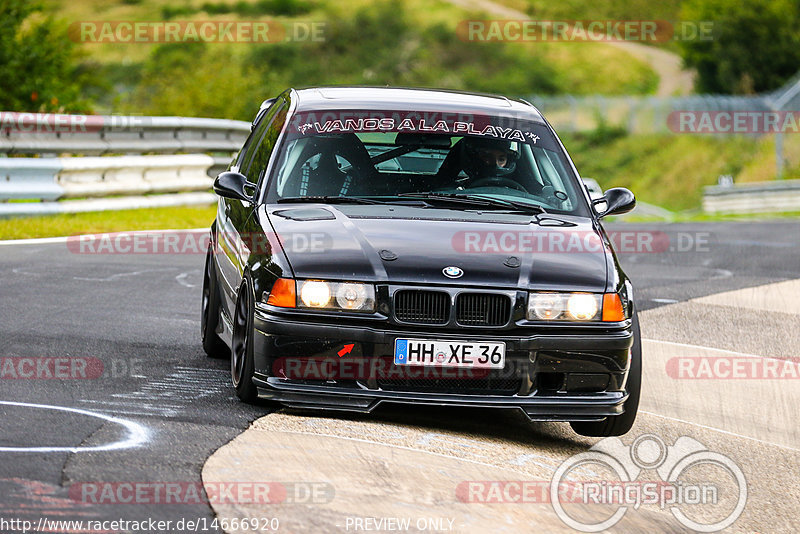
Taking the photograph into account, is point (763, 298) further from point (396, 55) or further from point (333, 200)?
point (396, 55)

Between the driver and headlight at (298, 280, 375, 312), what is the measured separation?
1.59m

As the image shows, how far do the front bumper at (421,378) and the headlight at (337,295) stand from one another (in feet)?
0.28

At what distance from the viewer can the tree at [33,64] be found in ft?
75.6

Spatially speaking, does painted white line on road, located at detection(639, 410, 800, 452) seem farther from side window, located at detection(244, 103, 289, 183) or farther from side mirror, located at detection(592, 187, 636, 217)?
side window, located at detection(244, 103, 289, 183)

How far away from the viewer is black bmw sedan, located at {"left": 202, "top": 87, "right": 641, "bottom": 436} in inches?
247

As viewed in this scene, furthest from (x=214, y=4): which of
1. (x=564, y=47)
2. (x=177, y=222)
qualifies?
(x=177, y=222)

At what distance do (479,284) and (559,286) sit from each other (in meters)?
0.39

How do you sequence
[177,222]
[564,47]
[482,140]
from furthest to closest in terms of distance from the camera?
[564,47] → [177,222] → [482,140]

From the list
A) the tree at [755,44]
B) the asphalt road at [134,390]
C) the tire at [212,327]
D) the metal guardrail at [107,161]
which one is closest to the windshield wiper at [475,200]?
the asphalt road at [134,390]

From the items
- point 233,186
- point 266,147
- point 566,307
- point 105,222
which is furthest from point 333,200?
point 105,222

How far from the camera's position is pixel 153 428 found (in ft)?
19.8

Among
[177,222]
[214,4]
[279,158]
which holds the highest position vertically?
[214,4]

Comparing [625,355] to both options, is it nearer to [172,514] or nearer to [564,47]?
[172,514]

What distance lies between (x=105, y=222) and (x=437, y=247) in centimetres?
993
